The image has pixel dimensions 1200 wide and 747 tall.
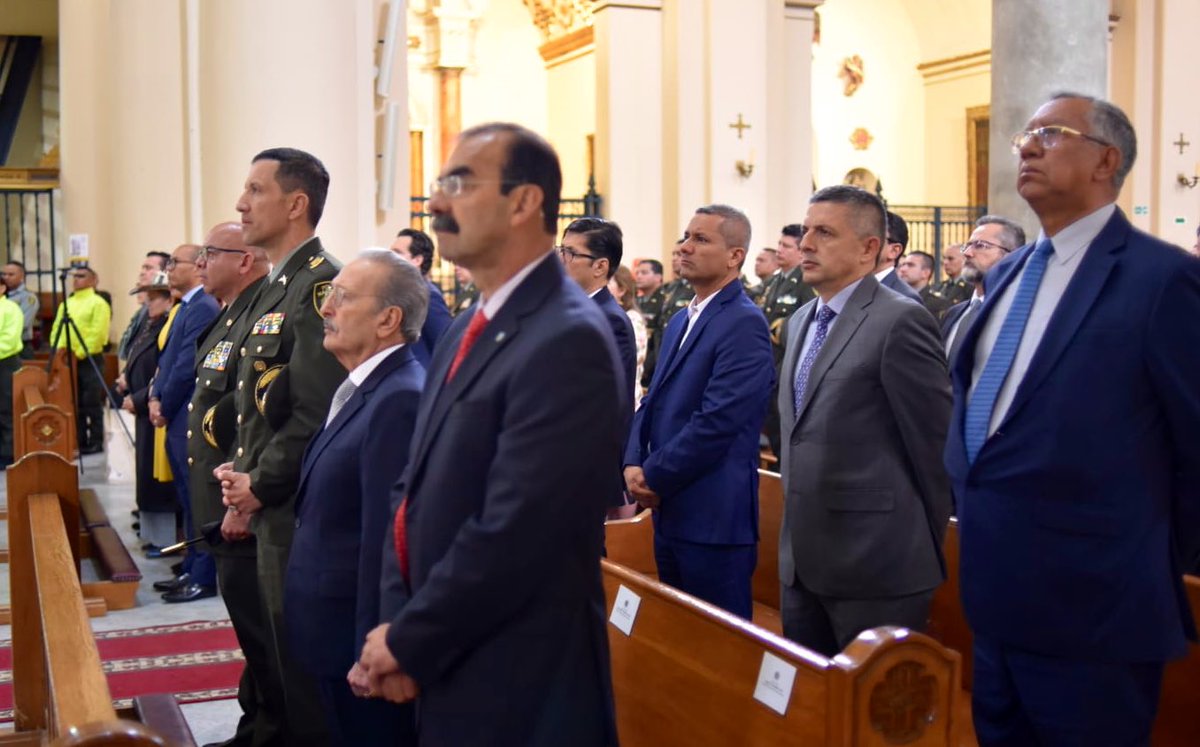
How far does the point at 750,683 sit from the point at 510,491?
0.87 meters

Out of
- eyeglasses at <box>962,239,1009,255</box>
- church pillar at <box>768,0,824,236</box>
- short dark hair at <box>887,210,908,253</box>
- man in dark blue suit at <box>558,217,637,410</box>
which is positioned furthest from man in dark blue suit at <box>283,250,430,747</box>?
church pillar at <box>768,0,824,236</box>

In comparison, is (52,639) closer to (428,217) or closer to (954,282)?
(954,282)

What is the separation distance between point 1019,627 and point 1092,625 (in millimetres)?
129

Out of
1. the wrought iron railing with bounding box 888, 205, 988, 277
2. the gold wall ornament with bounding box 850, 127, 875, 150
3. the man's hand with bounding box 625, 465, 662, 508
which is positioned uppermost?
the gold wall ornament with bounding box 850, 127, 875, 150

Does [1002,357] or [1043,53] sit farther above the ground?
[1043,53]

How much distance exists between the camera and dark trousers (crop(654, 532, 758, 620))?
402cm

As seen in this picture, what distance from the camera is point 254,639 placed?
3.70m

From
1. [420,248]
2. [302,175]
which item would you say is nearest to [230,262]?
[302,175]

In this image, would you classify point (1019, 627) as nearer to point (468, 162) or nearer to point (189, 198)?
point (468, 162)

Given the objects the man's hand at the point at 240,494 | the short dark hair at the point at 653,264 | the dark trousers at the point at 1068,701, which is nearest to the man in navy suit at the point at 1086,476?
the dark trousers at the point at 1068,701

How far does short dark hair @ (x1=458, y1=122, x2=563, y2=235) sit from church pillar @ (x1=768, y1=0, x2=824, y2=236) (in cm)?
1185

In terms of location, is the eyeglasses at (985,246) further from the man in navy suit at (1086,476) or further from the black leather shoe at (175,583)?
the black leather shoe at (175,583)

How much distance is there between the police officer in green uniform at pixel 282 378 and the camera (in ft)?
11.1

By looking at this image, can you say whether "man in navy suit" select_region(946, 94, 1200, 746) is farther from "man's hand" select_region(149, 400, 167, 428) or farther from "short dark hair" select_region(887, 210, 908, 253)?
"man's hand" select_region(149, 400, 167, 428)
